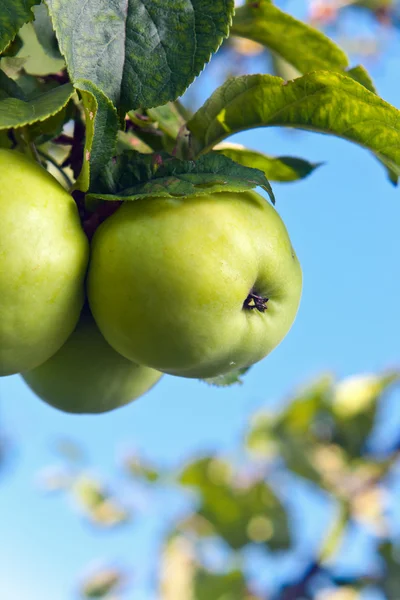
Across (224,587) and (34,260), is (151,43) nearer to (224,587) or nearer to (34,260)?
(34,260)

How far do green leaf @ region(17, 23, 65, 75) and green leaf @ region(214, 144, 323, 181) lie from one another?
0.23 meters

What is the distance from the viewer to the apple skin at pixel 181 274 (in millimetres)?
646

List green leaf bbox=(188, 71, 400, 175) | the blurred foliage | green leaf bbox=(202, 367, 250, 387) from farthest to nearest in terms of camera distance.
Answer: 1. the blurred foliage
2. green leaf bbox=(202, 367, 250, 387)
3. green leaf bbox=(188, 71, 400, 175)

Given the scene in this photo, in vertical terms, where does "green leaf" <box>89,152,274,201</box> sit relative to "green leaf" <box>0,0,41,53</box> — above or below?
below

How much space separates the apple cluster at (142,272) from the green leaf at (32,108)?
0.16 ft

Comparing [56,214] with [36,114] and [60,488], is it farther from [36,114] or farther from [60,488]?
[60,488]

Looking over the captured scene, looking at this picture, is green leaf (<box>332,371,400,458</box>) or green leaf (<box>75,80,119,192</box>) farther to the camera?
green leaf (<box>332,371,400,458</box>)

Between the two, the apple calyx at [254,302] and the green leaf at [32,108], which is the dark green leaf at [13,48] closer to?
the green leaf at [32,108]

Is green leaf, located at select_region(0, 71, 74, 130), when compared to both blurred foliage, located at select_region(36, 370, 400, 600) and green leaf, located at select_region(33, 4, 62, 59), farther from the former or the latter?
blurred foliage, located at select_region(36, 370, 400, 600)

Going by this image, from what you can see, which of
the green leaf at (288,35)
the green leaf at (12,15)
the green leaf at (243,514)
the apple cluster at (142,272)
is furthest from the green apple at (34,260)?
the green leaf at (243,514)

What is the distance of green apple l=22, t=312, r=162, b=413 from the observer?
31.4 inches

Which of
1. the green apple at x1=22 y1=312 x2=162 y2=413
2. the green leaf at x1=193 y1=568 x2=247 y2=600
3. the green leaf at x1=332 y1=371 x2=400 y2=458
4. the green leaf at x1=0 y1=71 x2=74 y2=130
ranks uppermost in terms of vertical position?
the green leaf at x1=0 y1=71 x2=74 y2=130

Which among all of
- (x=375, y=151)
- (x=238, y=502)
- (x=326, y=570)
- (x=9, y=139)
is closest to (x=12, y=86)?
(x=9, y=139)

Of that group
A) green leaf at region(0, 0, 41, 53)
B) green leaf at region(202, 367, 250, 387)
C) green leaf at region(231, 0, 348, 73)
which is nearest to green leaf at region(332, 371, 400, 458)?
green leaf at region(202, 367, 250, 387)
